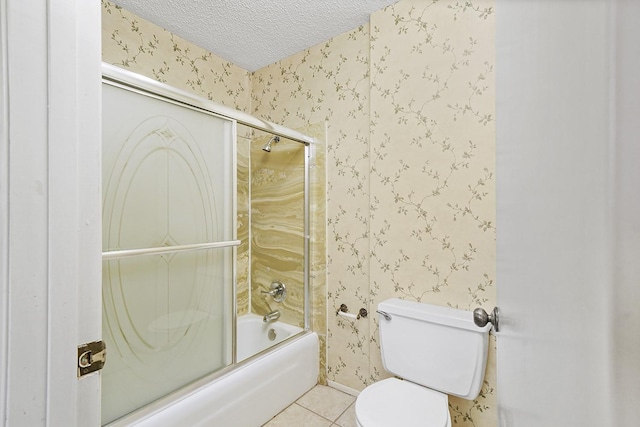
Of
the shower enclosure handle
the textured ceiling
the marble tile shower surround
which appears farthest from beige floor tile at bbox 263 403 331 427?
the textured ceiling

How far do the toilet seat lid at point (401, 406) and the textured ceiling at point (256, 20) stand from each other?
6.09 feet

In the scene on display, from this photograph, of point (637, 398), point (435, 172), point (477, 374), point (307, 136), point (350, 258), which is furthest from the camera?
point (307, 136)

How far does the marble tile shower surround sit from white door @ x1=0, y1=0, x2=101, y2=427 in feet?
4.12

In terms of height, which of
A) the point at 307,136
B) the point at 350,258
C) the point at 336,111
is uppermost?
the point at 336,111

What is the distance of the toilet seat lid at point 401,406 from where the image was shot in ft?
3.66

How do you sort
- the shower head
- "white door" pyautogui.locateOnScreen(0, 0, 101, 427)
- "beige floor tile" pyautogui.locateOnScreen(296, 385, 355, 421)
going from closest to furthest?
"white door" pyautogui.locateOnScreen(0, 0, 101, 427)
"beige floor tile" pyautogui.locateOnScreen(296, 385, 355, 421)
the shower head

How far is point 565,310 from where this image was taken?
0.13m

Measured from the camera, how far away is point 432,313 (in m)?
1.38

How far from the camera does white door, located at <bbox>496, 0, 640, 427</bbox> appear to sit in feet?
0.25

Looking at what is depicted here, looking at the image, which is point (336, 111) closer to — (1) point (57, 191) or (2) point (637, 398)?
(1) point (57, 191)

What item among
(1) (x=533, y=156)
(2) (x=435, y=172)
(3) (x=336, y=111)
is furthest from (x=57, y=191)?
(3) (x=336, y=111)

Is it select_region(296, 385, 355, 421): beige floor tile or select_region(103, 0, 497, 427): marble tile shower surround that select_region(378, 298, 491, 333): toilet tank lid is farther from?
select_region(296, 385, 355, 421): beige floor tile

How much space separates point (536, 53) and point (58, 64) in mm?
762

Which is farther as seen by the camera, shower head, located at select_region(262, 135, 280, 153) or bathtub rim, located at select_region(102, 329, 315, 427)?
shower head, located at select_region(262, 135, 280, 153)
